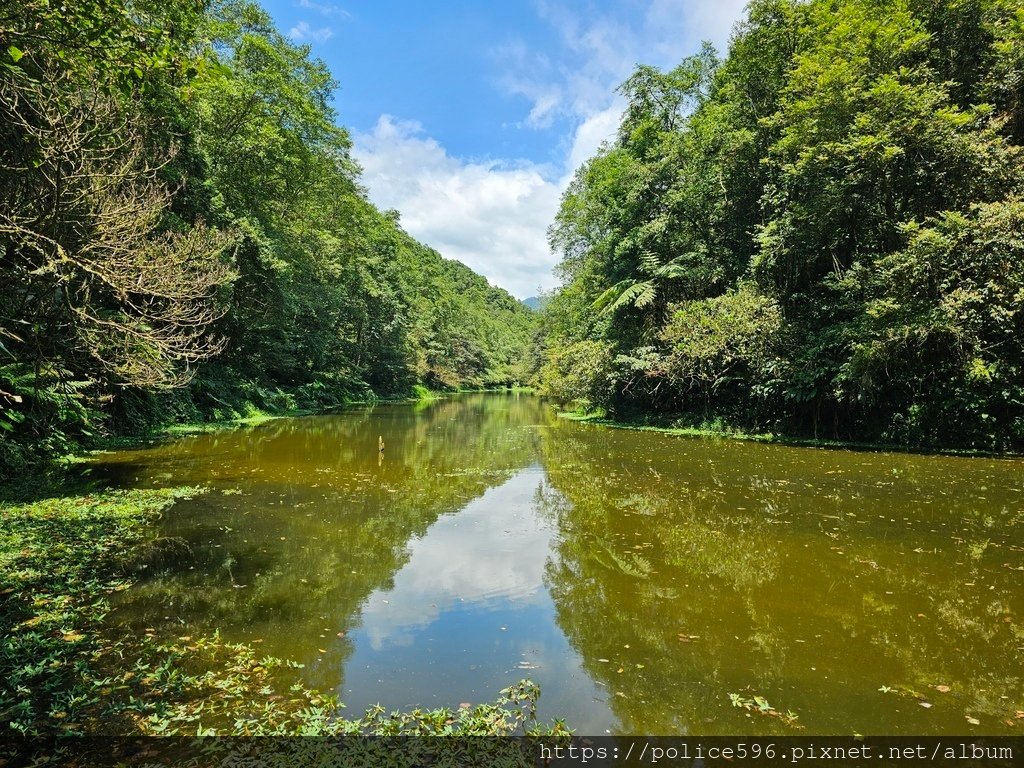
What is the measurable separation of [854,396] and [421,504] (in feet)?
46.7

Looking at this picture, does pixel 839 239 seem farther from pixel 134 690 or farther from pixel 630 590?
pixel 134 690

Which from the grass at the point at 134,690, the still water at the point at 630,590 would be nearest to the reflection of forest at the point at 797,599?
the still water at the point at 630,590

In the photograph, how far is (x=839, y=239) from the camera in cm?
1777

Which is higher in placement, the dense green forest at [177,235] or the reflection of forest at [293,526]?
the dense green forest at [177,235]

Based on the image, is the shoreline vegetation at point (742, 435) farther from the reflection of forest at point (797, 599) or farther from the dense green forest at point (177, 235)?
the dense green forest at point (177, 235)

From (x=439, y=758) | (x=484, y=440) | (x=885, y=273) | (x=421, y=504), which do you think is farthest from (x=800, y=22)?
(x=439, y=758)

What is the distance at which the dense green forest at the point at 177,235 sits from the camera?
5.54 m

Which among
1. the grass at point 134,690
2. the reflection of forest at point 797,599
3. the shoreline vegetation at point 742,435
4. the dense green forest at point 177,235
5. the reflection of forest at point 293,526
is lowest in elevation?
the reflection of forest at point 293,526

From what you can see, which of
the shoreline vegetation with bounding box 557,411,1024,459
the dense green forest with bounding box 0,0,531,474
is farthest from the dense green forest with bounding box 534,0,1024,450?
the dense green forest with bounding box 0,0,531,474

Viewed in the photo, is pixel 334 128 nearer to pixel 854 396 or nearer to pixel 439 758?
pixel 854 396

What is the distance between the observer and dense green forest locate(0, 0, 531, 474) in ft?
18.2

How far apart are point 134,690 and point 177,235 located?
11695mm

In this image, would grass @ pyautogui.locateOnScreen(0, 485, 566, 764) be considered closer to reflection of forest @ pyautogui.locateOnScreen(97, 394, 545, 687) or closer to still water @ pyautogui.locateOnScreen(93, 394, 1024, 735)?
still water @ pyautogui.locateOnScreen(93, 394, 1024, 735)

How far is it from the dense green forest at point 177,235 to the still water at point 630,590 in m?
2.94
